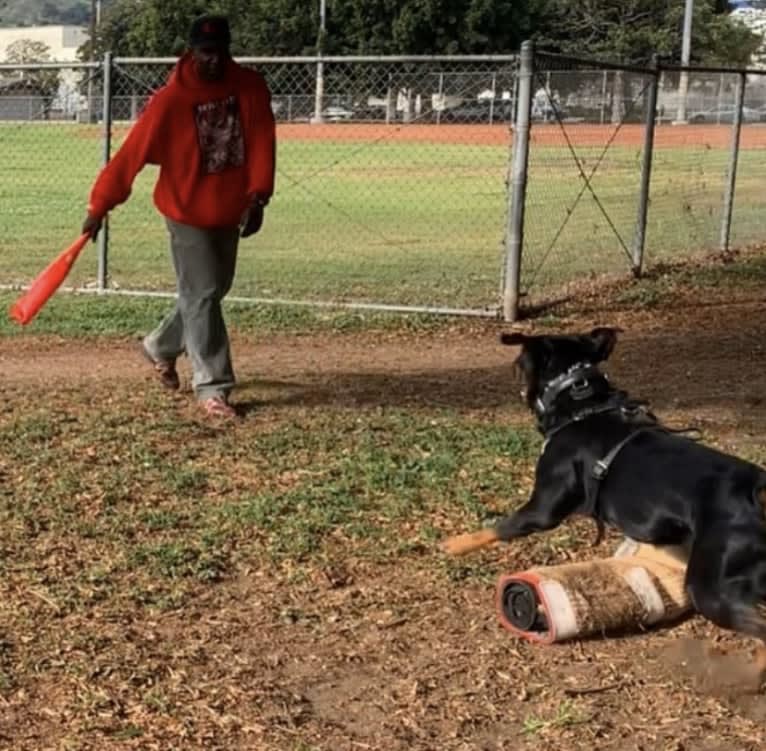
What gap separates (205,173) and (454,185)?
56.8 feet

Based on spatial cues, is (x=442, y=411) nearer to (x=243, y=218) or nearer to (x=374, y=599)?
(x=243, y=218)

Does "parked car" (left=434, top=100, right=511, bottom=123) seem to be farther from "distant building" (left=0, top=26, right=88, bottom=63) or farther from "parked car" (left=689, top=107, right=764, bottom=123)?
"distant building" (left=0, top=26, right=88, bottom=63)

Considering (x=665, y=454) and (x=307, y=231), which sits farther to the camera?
(x=307, y=231)

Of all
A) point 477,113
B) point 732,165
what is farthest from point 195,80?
point 477,113

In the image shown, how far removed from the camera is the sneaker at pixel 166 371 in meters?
6.84

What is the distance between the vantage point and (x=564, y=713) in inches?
136

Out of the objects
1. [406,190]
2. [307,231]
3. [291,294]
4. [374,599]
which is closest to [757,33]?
[406,190]

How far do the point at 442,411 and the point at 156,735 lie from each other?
12.2ft

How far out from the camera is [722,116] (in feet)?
56.7

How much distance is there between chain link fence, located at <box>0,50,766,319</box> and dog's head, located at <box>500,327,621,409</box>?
4.75 meters

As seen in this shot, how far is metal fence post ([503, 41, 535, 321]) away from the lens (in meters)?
8.67

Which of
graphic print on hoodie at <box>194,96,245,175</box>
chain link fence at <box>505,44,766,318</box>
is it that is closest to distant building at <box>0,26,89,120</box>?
chain link fence at <box>505,44,766,318</box>

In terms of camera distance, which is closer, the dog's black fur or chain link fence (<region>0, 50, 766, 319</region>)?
the dog's black fur

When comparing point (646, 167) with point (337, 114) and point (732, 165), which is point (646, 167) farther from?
point (337, 114)
